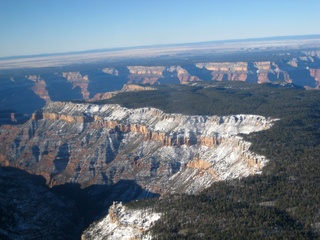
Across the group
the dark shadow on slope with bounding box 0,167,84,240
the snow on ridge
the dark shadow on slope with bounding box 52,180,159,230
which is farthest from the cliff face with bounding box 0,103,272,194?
the dark shadow on slope with bounding box 0,167,84,240

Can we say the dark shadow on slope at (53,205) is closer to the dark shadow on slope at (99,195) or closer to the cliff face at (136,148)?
the dark shadow on slope at (99,195)

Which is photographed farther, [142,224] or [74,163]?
[74,163]

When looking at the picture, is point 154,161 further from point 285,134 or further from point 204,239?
point 204,239

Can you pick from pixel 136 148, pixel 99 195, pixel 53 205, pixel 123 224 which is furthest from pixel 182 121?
pixel 123 224

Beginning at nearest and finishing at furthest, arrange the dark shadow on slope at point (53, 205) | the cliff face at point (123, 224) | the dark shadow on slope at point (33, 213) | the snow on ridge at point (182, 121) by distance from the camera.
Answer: the cliff face at point (123, 224)
the dark shadow on slope at point (33, 213)
the dark shadow on slope at point (53, 205)
the snow on ridge at point (182, 121)

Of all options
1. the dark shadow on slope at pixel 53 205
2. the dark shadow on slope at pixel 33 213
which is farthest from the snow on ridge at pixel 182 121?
the dark shadow on slope at pixel 33 213

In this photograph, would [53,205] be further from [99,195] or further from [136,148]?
[136,148]

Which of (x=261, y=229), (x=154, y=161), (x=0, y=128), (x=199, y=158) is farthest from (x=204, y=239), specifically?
(x=0, y=128)

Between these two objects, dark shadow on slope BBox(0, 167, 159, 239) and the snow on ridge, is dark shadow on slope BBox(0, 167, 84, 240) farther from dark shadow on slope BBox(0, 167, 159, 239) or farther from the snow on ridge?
the snow on ridge
